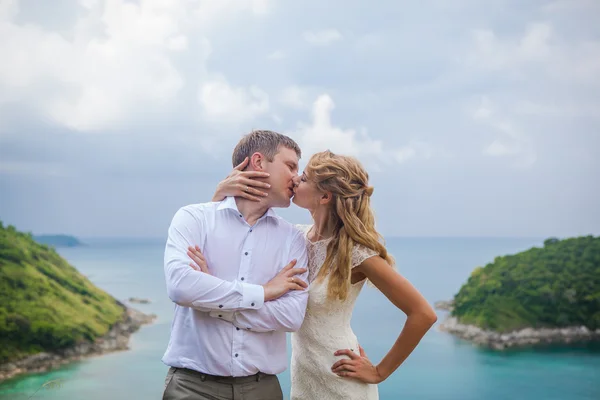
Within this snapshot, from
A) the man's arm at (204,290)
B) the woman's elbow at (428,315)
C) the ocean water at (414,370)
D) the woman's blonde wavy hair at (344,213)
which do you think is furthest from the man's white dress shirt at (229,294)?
the ocean water at (414,370)

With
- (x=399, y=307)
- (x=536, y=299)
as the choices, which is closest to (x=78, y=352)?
(x=536, y=299)

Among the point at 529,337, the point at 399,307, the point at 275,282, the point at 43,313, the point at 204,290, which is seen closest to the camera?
the point at 204,290

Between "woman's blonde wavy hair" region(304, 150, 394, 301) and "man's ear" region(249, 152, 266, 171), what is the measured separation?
0.17 metres

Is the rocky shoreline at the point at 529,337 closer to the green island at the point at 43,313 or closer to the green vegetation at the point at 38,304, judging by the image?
the green island at the point at 43,313

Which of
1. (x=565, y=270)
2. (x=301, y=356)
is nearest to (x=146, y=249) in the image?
(x=565, y=270)

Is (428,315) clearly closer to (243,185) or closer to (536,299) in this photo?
(243,185)

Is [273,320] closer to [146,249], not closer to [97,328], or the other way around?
[97,328]

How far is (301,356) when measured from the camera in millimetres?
1953

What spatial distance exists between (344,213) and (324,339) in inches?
16.8

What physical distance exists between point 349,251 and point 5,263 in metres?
9.06

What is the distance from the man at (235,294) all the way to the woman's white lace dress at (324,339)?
0.33 ft

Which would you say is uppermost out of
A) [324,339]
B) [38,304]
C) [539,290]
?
[539,290]

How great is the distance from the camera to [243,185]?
183cm

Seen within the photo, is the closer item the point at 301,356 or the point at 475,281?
A: the point at 301,356
